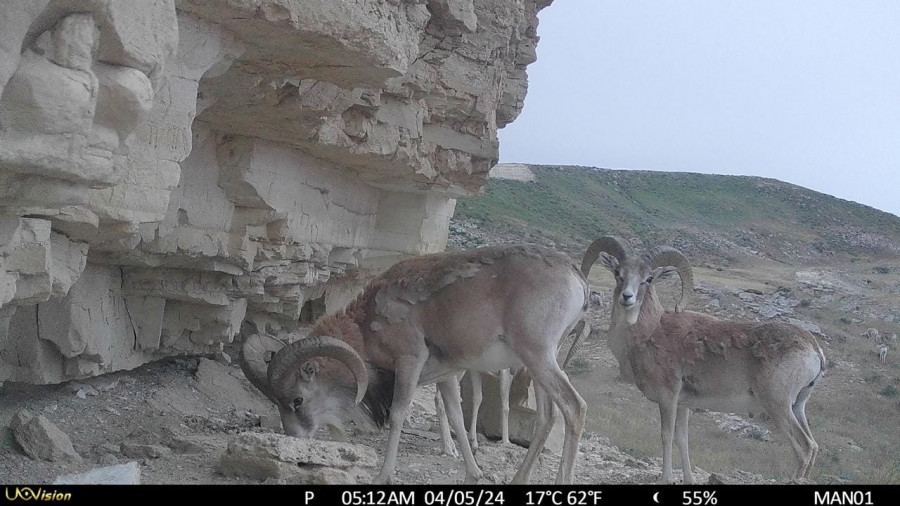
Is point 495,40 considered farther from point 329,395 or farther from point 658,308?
point 329,395

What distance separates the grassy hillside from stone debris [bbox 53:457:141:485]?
37.8 meters

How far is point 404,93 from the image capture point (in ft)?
34.9

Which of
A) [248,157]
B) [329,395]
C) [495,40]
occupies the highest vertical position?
[495,40]

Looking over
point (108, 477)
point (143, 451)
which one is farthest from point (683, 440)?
point (108, 477)

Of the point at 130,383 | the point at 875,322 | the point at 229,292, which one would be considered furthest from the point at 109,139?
the point at 875,322

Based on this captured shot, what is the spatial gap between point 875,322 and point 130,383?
93.1 feet

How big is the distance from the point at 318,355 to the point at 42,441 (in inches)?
103

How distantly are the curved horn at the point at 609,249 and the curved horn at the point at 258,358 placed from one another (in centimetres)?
384

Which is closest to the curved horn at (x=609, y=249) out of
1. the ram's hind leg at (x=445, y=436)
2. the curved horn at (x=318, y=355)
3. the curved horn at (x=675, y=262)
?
the curved horn at (x=675, y=262)

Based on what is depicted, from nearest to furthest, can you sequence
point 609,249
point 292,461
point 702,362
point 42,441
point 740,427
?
point 292,461, point 42,441, point 702,362, point 609,249, point 740,427

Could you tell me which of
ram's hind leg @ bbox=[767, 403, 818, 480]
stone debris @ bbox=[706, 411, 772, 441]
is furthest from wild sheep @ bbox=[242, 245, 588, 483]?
stone debris @ bbox=[706, 411, 772, 441]

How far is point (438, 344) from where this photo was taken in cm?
878
